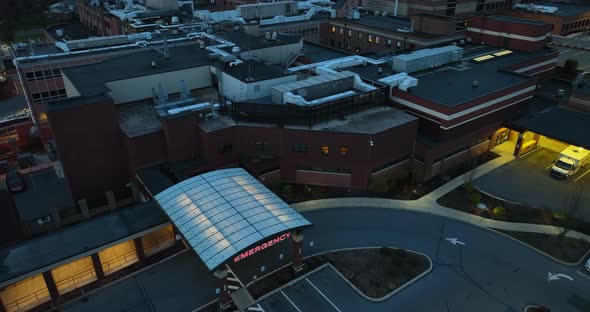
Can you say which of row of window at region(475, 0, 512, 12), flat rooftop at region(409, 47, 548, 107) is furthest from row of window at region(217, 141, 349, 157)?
row of window at region(475, 0, 512, 12)

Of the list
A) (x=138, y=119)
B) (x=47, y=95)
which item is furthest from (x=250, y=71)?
(x=47, y=95)

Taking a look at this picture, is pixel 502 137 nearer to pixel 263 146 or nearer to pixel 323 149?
pixel 323 149

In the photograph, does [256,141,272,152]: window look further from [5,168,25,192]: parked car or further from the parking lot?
[5,168,25,192]: parked car

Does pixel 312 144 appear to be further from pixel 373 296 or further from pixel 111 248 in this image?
pixel 111 248

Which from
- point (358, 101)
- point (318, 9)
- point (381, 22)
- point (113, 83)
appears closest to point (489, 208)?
point (358, 101)

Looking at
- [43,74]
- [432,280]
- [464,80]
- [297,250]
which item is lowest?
[432,280]

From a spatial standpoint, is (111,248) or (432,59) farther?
(432,59)
